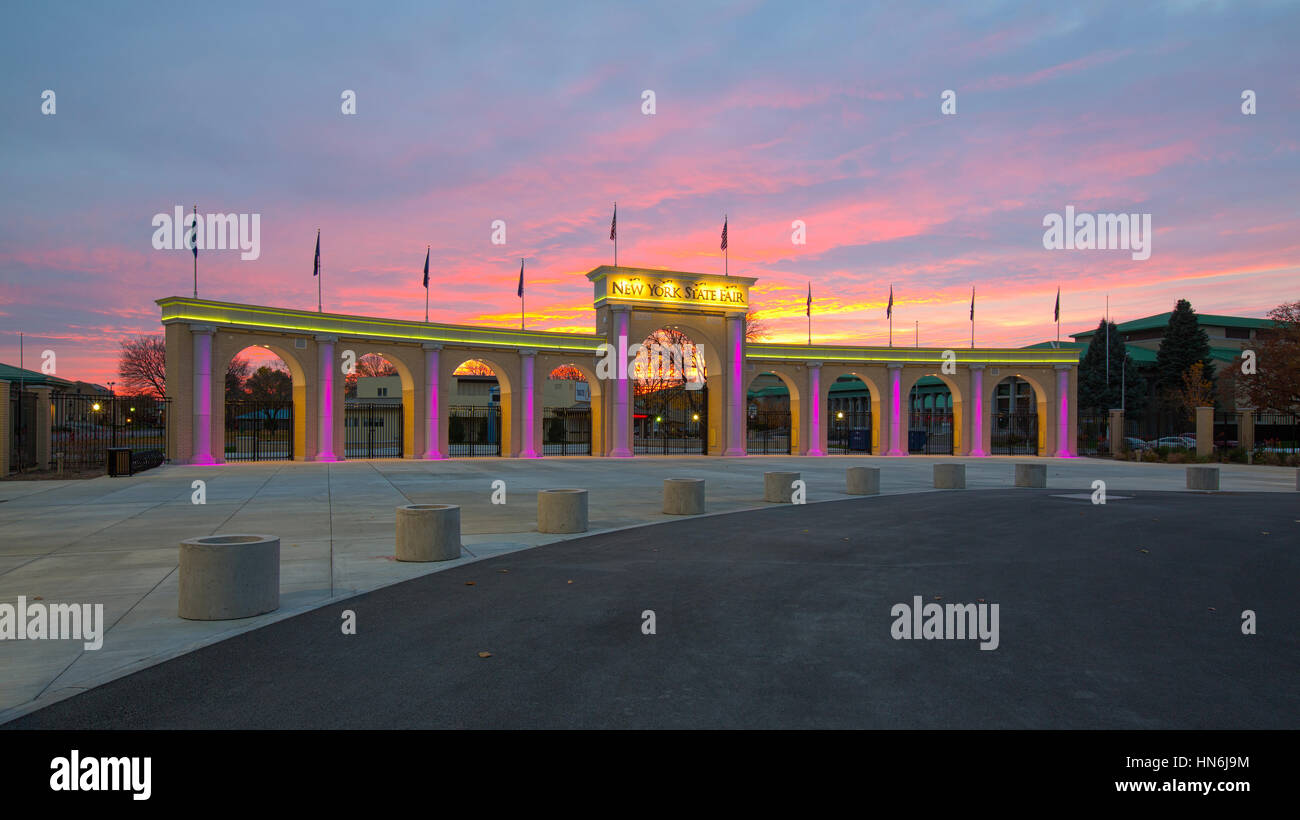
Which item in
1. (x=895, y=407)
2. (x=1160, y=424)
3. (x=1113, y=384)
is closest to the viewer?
(x=895, y=407)

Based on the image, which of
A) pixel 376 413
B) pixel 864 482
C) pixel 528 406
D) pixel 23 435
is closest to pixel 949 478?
pixel 864 482

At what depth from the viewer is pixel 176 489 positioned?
19406mm

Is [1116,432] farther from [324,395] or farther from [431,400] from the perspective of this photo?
[324,395]

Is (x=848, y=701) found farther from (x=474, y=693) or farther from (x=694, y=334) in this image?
Answer: (x=694, y=334)

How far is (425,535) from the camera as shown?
984 centimetres

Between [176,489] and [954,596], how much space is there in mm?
19384

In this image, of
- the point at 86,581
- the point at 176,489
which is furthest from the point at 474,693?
the point at 176,489

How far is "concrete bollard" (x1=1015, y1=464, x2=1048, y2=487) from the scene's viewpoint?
21841 mm

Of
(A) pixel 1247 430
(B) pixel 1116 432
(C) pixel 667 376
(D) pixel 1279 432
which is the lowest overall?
(D) pixel 1279 432

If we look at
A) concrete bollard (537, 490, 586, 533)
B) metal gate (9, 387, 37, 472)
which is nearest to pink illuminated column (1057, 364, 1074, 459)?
concrete bollard (537, 490, 586, 533)

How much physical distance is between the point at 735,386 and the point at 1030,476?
19890 mm

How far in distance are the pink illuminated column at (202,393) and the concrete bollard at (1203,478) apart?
3447cm

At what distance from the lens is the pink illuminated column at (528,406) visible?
1468 inches

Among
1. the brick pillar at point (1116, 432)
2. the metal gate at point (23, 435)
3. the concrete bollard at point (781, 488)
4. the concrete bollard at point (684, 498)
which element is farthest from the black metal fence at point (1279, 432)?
the metal gate at point (23, 435)
